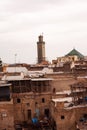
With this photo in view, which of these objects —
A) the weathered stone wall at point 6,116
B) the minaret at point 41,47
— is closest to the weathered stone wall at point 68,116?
the weathered stone wall at point 6,116

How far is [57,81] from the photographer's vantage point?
130 feet

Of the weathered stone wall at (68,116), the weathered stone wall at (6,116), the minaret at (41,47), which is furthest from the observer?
the minaret at (41,47)

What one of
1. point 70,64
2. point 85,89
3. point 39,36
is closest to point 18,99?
point 85,89

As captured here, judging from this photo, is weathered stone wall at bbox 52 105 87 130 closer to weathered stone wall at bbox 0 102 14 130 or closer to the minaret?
weathered stone wall at bbox 0 102 14 130

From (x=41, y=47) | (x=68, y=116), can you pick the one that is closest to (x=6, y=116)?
(x=68, y=116)

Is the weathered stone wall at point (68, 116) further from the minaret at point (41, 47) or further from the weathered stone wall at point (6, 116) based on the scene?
the minaret at point (41, 47)

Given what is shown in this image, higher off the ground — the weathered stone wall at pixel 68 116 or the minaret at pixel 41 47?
the minaret at pixel 41 47

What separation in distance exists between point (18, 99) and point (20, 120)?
2172 millimetres

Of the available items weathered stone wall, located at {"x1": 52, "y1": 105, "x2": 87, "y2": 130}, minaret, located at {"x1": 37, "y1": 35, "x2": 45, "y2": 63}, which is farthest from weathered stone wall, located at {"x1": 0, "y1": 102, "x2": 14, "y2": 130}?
minaret, located at {"x1": 37, "y1": 35, "x2": 45, "y2": 63}

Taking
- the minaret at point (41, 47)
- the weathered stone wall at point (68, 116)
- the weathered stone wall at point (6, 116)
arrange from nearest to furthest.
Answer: the weathered stone wall at point (68, 116) < the weathered stone wall at point (6, 116) < the minaret at point (41, 47)

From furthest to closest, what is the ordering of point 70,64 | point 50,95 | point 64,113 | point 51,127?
point 70,64 → point 50,95 → point 51,127 → point 64,113

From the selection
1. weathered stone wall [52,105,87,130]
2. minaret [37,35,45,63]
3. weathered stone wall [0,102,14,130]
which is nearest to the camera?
Result: weathered stone wall [52,105,87,130]

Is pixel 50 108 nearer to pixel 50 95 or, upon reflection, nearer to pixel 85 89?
pixel 50 95

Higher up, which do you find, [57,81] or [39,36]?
[39,36]
